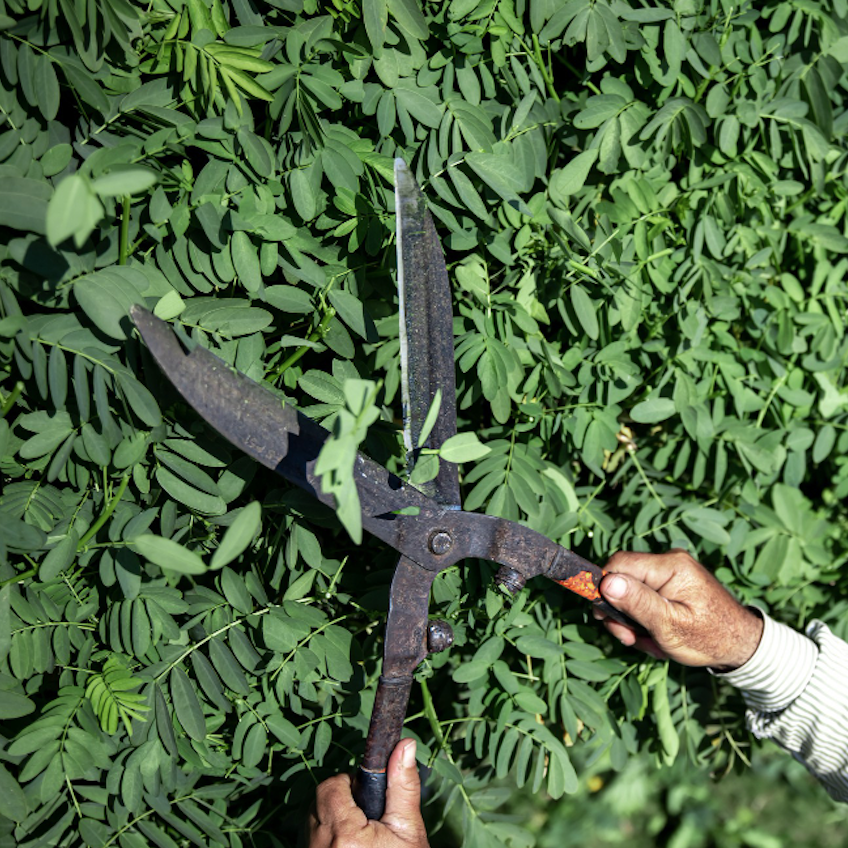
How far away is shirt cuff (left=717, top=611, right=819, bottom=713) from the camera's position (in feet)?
6.47

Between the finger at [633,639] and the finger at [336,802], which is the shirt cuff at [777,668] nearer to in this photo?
the finger at [633,639]

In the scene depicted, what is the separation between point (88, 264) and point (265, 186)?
362 millimetres

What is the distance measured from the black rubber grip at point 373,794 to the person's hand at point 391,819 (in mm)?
11

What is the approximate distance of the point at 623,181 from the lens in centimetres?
186

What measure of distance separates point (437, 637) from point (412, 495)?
276 millimetres

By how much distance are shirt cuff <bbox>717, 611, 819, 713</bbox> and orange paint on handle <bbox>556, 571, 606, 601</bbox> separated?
23.7 inches

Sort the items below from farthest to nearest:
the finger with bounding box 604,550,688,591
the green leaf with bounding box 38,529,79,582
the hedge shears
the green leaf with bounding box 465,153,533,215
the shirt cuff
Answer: the shirt cuff
the finger with bounding box 604,550,688,591
the green leaf with bounding box 465,153,533,215
the green leaf with bounding box 38,529,79,582
the hedge shears

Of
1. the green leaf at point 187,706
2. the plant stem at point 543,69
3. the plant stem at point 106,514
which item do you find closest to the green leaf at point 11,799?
the green leaf at point 187,706

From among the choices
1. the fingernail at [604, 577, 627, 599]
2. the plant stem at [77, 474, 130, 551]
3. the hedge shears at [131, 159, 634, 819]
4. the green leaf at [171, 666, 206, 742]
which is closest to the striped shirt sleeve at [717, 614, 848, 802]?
the fingernail at [604, 577, 627, 599]

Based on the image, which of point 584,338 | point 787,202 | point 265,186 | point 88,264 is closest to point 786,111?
point 787,202

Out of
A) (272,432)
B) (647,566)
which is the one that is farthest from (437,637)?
(647,566)

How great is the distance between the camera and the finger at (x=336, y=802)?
1.50 metres

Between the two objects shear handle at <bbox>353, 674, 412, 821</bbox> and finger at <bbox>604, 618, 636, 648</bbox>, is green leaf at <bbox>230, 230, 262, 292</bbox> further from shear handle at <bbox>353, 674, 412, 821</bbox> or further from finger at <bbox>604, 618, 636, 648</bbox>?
finger at <bbox>604, 618, 636, 648</bbox>

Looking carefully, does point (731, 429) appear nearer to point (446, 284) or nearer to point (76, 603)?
point (446, 284)
